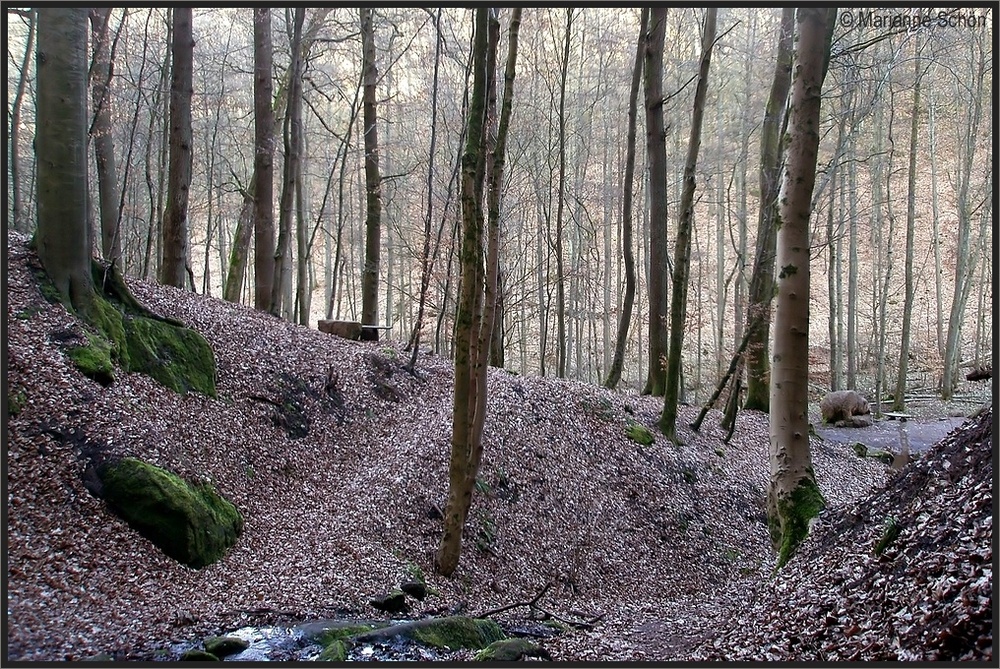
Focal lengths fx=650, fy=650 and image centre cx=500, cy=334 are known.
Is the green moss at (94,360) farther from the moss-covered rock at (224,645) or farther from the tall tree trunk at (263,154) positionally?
the tall tree trunk at (263,154)

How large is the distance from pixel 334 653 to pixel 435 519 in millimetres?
3519

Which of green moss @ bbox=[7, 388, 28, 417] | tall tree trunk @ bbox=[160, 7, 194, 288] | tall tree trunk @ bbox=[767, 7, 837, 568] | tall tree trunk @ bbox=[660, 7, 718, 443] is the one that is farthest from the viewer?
tall tree trunk @ bbox=[660, 7, 718, 443]

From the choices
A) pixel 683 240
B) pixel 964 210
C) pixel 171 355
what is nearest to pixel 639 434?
pixel 683 240

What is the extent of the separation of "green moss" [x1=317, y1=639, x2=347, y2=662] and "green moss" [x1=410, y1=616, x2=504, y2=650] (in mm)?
579

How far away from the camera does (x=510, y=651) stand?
5.13 meters

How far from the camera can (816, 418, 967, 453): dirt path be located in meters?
15.4

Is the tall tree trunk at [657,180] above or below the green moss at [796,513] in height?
above

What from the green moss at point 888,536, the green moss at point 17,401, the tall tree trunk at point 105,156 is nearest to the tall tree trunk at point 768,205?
the green moss at point 888,536

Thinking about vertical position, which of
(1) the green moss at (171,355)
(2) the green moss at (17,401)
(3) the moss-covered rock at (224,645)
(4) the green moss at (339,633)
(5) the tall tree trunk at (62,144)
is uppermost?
(5) the tall tree trunk at (62,144)

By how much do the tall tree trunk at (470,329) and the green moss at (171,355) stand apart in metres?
4.01

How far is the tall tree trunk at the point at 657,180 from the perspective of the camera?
13.6 m

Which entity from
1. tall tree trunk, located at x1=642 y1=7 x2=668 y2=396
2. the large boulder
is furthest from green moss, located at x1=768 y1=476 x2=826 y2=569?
the large boulder

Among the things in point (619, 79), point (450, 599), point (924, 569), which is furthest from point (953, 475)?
point (619, 79)

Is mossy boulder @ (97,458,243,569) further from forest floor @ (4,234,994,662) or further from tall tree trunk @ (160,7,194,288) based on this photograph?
tall tree trunk @ (160,7,194,288)
